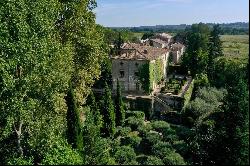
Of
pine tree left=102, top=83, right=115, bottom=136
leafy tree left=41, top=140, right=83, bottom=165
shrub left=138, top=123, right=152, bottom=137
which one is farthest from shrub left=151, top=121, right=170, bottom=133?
leafy tree left=41, top=140, right=83, bottom=165

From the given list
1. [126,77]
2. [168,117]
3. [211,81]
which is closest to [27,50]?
[168,117]

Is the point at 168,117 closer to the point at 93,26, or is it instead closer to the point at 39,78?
the point at 93,26

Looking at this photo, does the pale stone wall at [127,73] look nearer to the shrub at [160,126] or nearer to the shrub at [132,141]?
the shrub at [160,126]

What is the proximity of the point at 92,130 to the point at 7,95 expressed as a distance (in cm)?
675

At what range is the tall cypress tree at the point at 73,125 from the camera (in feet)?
100

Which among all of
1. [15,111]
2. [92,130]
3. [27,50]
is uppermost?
[27,50]

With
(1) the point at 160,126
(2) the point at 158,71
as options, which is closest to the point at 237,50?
(2) the point at 158,71

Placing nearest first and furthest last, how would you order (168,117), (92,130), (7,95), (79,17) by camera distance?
(7,95)
(92,130)
(79,17)
(168,117)

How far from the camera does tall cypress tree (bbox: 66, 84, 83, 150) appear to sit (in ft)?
100

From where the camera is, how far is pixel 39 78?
83.6ft

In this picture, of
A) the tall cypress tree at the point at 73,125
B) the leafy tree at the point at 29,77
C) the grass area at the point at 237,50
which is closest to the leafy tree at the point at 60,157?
the leafy tree at the point at 29,77

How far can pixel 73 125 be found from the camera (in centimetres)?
3073

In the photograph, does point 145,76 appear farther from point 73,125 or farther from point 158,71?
point 73,125

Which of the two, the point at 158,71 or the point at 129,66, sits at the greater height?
the point at 129,66
